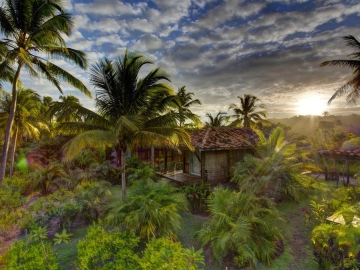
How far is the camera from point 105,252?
13.6ft

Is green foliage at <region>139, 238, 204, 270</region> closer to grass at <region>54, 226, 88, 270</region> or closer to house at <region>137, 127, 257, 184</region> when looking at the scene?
grass at <region>54, 226, 88, 270</region>

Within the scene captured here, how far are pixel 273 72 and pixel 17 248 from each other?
13165 mm

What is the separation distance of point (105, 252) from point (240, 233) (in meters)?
3.48

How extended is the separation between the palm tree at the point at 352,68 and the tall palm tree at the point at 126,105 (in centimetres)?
1358

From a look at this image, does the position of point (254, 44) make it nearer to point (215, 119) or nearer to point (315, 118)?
point (215, 119)

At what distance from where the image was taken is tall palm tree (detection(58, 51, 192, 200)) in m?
8.47

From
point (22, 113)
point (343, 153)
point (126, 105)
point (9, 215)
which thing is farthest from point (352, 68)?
point (22, 113)

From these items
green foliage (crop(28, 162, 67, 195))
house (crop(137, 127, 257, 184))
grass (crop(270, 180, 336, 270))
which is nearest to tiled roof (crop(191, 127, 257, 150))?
Answer: house (crop(137, 127, 257, 184))

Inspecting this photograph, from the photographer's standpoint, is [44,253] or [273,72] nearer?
[44,253]

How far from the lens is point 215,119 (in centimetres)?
2545

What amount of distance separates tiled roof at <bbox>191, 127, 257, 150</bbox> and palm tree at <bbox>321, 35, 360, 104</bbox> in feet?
23.8

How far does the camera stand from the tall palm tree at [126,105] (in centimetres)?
847

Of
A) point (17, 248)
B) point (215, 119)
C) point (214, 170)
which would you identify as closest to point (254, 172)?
point (214, 170)

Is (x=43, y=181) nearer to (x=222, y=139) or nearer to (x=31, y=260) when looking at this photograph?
(x=31, y=260)
